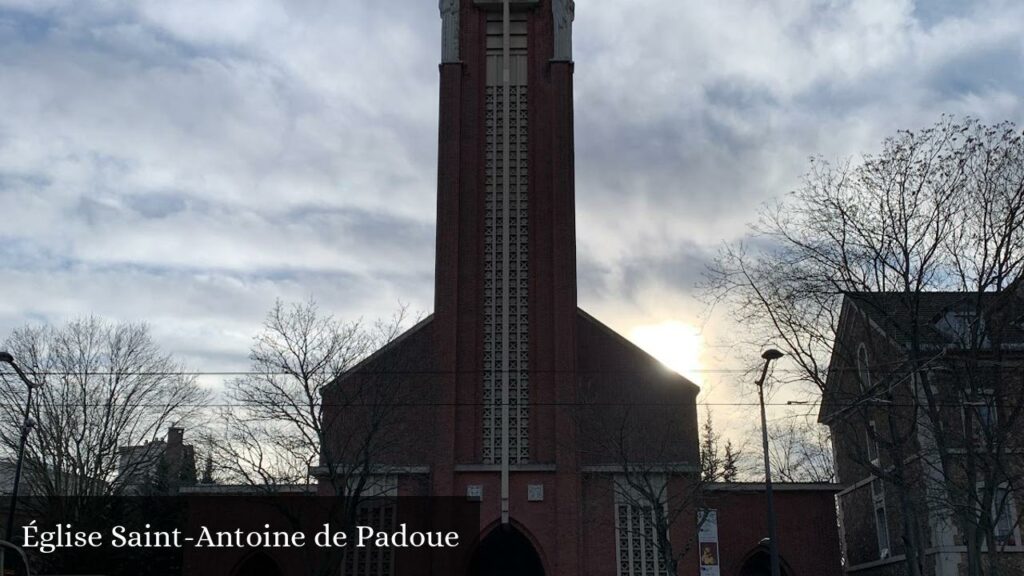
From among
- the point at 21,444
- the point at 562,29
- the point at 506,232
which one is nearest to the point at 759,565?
the point at 506,232

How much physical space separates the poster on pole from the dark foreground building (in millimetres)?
59

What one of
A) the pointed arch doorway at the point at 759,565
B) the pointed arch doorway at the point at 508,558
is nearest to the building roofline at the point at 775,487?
the pointed arch doorway at the point at 759,565

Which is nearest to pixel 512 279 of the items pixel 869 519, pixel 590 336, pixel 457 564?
pixel 590 336

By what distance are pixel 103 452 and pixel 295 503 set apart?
10.3m

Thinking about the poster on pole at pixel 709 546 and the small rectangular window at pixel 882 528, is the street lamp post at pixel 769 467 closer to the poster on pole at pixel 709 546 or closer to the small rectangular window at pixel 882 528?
the poster on pole at pixel 709 546

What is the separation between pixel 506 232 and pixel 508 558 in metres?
11.7

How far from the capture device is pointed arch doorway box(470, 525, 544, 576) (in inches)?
1337

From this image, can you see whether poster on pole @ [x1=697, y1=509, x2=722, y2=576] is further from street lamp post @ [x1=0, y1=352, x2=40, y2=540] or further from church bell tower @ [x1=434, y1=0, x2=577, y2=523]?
street lamp post @ [x1=0, y1=352, x2=40, y2=540]

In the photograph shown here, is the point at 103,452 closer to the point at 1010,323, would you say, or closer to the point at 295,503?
the point at 295,503

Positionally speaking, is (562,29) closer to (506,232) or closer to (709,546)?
(506,232)

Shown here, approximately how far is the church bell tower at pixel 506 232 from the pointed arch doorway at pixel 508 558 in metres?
2.01

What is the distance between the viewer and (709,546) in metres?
33.4

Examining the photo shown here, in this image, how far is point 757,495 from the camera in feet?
115

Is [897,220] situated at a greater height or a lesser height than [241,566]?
greater
